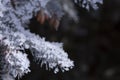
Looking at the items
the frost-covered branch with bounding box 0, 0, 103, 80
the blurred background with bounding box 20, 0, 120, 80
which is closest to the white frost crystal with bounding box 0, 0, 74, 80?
the frost-covered branch with bounding box 0, 0, 103, 80

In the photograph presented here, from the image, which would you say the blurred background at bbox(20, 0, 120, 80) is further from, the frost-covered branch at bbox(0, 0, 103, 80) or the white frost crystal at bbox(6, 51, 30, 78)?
the white frost crystal at bbox(6, 51, 30, 78)

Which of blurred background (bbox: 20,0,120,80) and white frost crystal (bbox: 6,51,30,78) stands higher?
blurred background (bbox: 20,0,120,80)

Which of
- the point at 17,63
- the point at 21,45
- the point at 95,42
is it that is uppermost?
the point at 95,42

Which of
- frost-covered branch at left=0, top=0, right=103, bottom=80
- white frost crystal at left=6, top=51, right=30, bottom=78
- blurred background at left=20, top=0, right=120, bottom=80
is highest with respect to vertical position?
blurred background at left=20, top=0, right=120, bottom=80

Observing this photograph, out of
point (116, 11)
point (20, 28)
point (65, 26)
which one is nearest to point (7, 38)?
point (20, 28)

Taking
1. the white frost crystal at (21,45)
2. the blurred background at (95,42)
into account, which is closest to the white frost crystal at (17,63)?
the white frost crystal at (21,45)

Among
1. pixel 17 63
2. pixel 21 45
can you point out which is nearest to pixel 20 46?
pixel 21 45

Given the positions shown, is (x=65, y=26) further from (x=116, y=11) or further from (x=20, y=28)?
(x=20, y=28)

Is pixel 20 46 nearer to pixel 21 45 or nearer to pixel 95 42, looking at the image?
pixel 21 45
